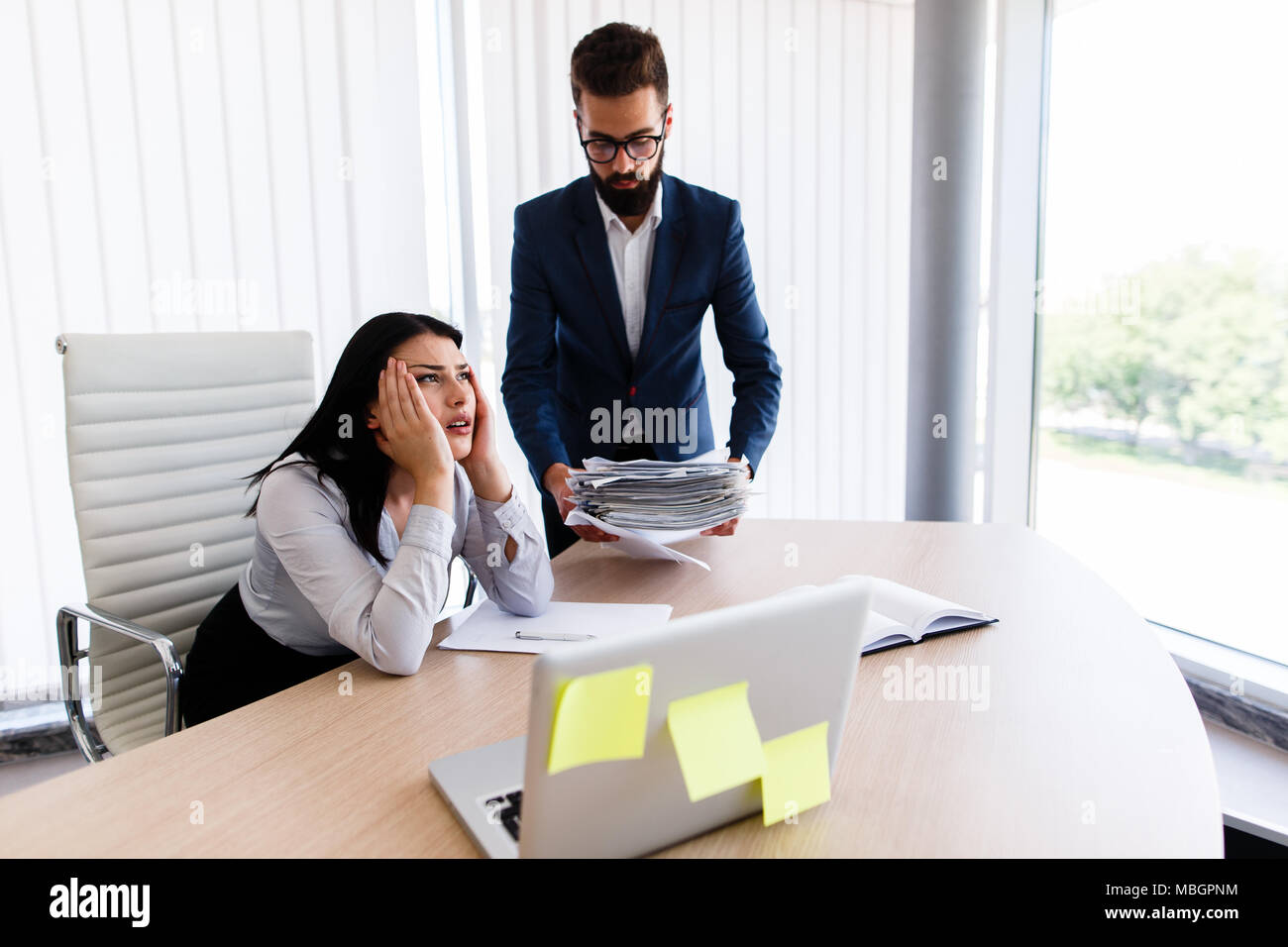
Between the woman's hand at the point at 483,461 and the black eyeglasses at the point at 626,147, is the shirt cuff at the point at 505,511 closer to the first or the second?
the woman's hand at the point at 483,461

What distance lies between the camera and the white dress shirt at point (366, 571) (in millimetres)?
1252

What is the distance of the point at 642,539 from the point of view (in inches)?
64.9

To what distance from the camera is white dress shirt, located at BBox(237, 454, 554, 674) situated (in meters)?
1.25

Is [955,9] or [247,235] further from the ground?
[955,9]

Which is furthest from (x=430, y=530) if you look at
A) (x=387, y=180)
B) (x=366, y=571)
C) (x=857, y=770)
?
(x=387, y=180)

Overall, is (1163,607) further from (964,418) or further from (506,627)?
(506,627)

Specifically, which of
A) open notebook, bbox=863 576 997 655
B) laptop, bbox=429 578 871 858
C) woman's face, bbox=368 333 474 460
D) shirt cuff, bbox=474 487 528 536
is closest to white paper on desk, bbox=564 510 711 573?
shirt cuff, bbox=474 487 528 536

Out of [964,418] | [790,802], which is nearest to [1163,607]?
[964,418]

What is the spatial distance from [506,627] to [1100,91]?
96.5 inches

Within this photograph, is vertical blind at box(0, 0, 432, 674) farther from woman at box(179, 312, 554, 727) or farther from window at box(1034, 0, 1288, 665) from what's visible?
window at box(1034, 0, 1288, 665)

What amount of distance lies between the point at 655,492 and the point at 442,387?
0.43m

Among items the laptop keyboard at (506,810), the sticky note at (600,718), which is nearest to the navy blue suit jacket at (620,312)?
the laptop keyboard at (506,810)

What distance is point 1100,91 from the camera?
2732mm

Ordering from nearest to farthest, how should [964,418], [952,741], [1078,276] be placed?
[952,741], [1078,276], [964,418]
